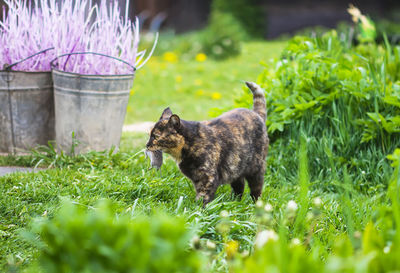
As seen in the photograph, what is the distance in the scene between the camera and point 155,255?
1229 mm

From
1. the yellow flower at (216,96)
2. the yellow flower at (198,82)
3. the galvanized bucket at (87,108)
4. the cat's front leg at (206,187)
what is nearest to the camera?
the cat's front leg at (206,187)

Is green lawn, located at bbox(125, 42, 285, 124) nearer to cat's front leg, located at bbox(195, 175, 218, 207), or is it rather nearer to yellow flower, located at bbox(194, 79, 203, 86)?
yellow flower, located at bbox(194, 79, 203, 86)

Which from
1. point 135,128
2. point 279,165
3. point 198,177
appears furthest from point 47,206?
point 135,128

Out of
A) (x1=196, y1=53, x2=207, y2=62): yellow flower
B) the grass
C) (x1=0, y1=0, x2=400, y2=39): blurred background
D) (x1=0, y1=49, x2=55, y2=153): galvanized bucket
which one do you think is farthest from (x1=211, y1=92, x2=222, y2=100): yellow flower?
(x1=0, y1=0, x2=400, y2=39): blurred background

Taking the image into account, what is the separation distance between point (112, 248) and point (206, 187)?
1.55 metres

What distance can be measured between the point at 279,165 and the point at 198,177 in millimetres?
1276

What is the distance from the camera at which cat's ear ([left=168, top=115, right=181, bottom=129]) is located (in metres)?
2.63

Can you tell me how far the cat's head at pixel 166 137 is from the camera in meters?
2.68

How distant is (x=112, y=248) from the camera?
124 centimetres

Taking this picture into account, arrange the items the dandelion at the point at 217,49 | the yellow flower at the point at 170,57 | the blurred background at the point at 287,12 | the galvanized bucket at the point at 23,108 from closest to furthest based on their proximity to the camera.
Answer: the galvanized bucket at the point at 23,108, the dandelion at the point at 217,49, the yellow flower at the point at 170,57, the blurred background at the point at 287,12

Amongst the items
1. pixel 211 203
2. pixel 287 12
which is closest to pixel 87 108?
pixel 211 203

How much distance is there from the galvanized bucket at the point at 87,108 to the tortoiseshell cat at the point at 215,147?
0.98m

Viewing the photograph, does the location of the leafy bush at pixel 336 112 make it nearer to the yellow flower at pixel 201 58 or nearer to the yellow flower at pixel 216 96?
the yellow flower at pixel 216 96

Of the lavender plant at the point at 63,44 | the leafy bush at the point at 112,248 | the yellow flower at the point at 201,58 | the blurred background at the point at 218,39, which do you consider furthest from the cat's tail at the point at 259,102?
the yellow flower at the point at 201,58
